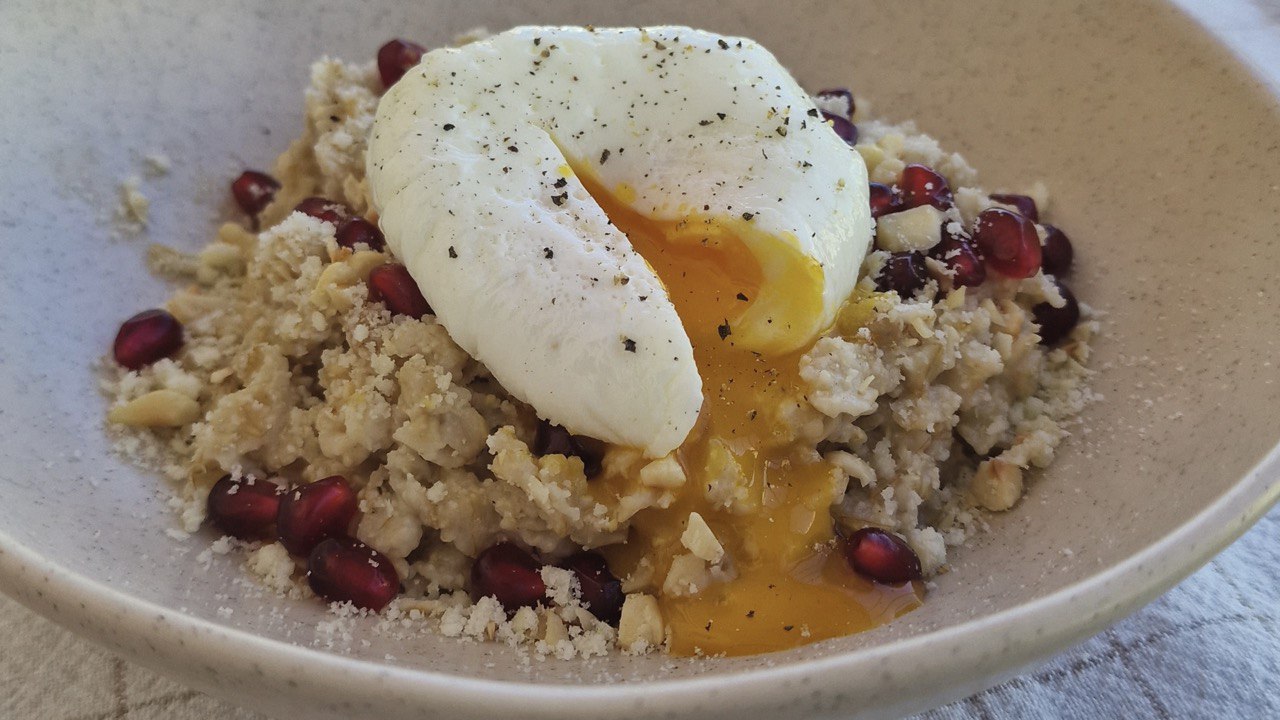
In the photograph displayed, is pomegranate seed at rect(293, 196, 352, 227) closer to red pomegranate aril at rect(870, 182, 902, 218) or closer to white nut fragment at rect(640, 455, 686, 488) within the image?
white nut fragment at rect(640, 455, 686, 488)

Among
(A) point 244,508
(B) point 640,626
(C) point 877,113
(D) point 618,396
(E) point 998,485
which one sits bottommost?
(A) point 244,508

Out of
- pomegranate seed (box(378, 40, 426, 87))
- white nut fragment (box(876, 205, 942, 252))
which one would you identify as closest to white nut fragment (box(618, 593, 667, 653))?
white nut fragment (box(876, 205, 942, 252))

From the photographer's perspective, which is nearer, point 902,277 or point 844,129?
point 902,277

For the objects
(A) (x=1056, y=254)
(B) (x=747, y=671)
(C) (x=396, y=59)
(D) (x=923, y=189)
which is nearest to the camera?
(B) (x=747, y=671)

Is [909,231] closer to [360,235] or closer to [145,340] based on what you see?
[360,235]

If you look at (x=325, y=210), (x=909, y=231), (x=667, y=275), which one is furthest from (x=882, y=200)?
(x=325, y=210)

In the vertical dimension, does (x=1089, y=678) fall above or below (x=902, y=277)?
below

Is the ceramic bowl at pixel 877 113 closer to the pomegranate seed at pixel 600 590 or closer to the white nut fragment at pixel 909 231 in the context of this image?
the pomegranate seed at pixel 600 590

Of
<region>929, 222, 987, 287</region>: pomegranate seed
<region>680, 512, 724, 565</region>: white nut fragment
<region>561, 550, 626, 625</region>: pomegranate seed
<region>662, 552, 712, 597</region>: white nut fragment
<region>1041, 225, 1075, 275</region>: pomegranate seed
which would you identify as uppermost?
<region>1041, 225, 1075, 275</region>: pomegranate seed
